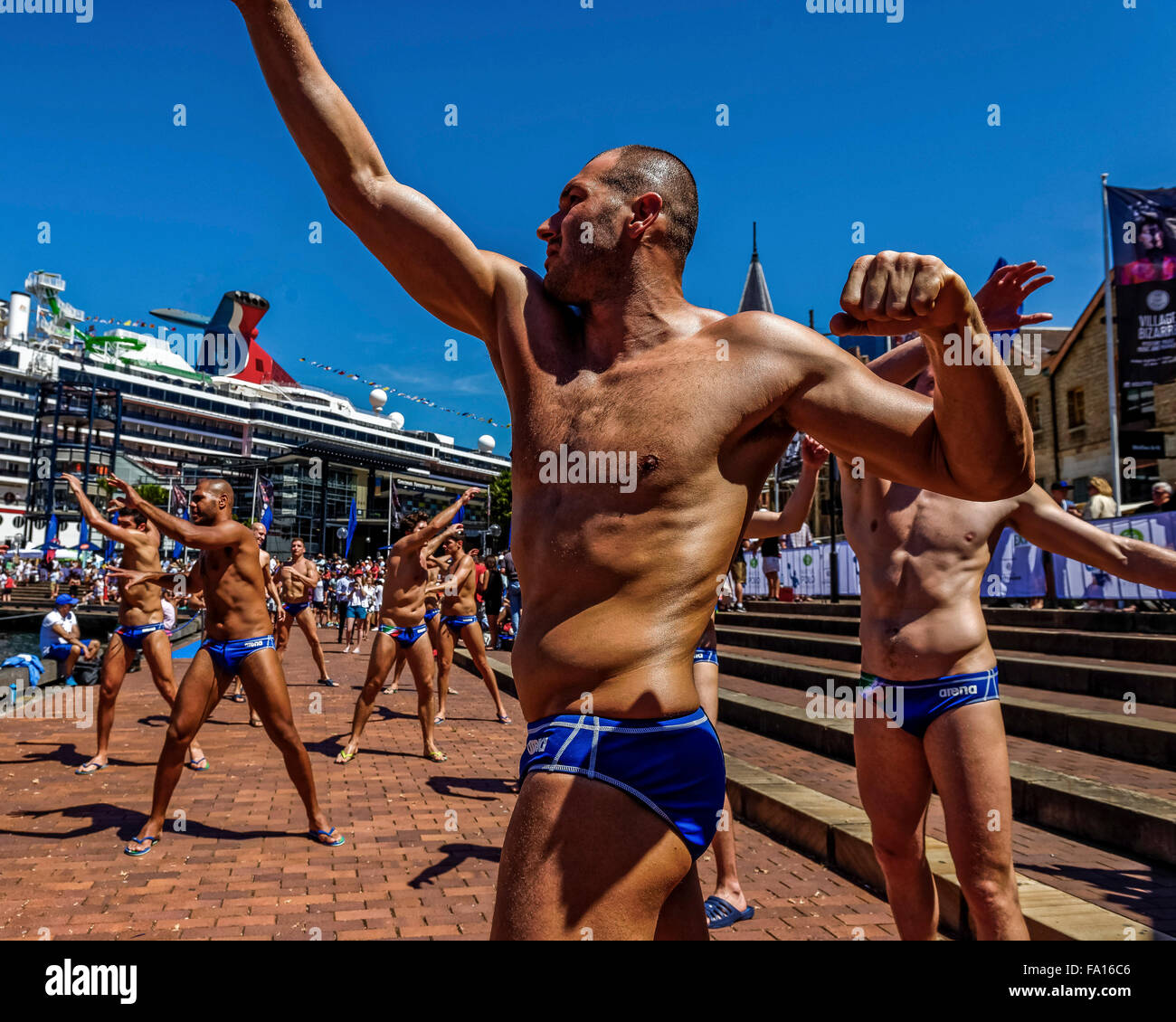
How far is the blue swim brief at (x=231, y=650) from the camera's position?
586 centimetres

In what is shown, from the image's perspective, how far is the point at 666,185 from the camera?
1.78m

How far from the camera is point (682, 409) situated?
160 cm

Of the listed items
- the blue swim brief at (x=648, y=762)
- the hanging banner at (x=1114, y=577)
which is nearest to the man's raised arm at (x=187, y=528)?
the blue swim brief at (x=648, y=762)

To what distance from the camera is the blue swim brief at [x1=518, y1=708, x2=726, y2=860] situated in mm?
1445

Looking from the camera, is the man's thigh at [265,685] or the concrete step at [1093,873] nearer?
the concrete step at [1093,873]

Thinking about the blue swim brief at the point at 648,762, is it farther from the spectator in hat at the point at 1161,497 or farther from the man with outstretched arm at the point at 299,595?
the man with outstretched arm at the point at 299,595

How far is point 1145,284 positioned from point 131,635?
1886 cm

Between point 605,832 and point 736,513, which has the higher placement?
point 736,513

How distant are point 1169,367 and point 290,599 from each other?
17.4m

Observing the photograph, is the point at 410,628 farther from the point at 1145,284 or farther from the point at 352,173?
the point at 1145,284

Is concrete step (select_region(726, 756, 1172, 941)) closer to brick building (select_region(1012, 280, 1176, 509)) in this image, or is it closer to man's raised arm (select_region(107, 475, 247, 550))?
man's raised arm (select_region(107, 475, 247, 550))

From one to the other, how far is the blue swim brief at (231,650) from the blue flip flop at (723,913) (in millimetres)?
3466
